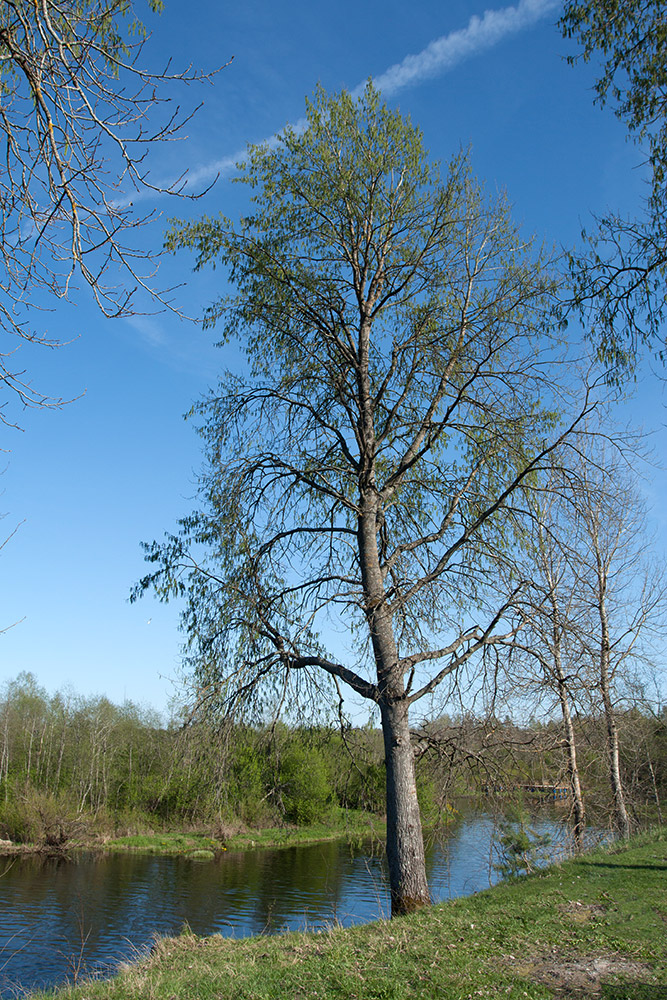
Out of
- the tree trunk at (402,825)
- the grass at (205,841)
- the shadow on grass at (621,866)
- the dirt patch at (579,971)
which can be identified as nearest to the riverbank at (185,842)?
the grass at (205,841)

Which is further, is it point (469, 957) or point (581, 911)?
point (581, 911)

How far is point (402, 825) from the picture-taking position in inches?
289

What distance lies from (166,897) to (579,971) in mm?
20747

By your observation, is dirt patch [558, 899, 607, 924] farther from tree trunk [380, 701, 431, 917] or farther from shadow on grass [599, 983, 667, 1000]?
shadow on grass [599, 983, 667, 1000]

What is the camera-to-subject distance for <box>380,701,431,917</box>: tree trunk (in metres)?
7.23

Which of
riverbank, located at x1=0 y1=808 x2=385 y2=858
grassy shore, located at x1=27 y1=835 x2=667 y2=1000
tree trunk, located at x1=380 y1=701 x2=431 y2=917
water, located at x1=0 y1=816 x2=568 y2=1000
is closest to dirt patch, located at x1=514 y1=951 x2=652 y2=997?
grassy shore, located at x1=27 y1=835 x2=667 y2=1000

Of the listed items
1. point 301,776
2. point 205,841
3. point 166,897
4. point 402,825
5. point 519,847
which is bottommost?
point 166,897

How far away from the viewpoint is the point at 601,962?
5.20 m

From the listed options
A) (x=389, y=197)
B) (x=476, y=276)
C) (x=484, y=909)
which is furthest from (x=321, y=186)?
(x=484, y=909)

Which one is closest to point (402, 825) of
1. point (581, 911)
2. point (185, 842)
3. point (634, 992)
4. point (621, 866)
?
point (581, 911)

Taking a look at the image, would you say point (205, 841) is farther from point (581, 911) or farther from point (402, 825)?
point (581, 911)

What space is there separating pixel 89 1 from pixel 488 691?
6.97m

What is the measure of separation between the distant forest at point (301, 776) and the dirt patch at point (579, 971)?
2.57m

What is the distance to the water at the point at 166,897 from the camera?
15.2 meters
